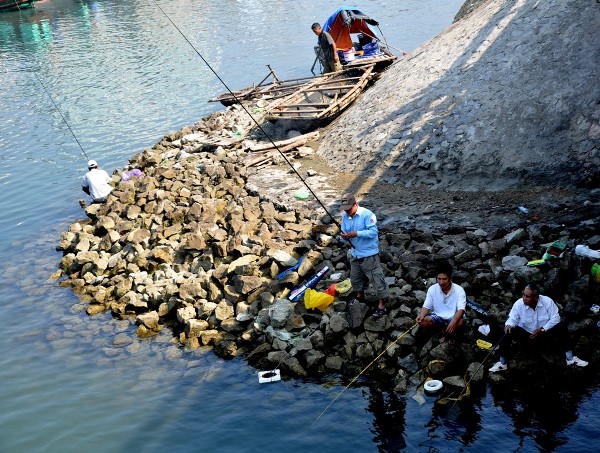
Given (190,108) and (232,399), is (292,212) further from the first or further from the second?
(190,108)

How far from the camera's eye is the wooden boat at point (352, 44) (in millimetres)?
20391

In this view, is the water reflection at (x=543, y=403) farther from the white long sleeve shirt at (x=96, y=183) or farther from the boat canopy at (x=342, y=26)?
the boat canopy at (x=342, y=26)

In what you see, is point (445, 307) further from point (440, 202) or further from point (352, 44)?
point (352, 44)

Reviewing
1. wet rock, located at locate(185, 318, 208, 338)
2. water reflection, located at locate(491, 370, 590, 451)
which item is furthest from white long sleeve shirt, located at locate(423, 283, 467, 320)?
wet rock, located at locate(185, 318, 208, 338)

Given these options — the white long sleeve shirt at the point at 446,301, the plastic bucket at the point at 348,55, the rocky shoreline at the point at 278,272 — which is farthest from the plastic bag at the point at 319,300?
the plastic bucket at the point at 348,55

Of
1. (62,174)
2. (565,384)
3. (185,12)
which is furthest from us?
(185,12)

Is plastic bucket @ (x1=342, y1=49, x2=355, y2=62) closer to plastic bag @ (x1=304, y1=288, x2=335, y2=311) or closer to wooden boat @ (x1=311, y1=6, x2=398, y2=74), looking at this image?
wooden boat @ (x1=311, y1=6, x2=398, y2=74)

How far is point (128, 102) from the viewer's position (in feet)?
90.4

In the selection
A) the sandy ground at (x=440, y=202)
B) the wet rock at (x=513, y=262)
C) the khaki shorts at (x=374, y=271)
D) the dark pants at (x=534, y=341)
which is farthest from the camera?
the sandy ground at (x=440, y=202)

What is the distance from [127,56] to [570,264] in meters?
30.7

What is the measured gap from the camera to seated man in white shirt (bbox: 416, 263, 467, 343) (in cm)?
886

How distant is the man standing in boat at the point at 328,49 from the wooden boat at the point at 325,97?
1.23ft

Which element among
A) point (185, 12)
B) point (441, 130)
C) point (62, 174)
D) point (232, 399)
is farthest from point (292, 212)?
point (185, 12)

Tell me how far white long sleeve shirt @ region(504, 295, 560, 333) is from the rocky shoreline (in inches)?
20.1
